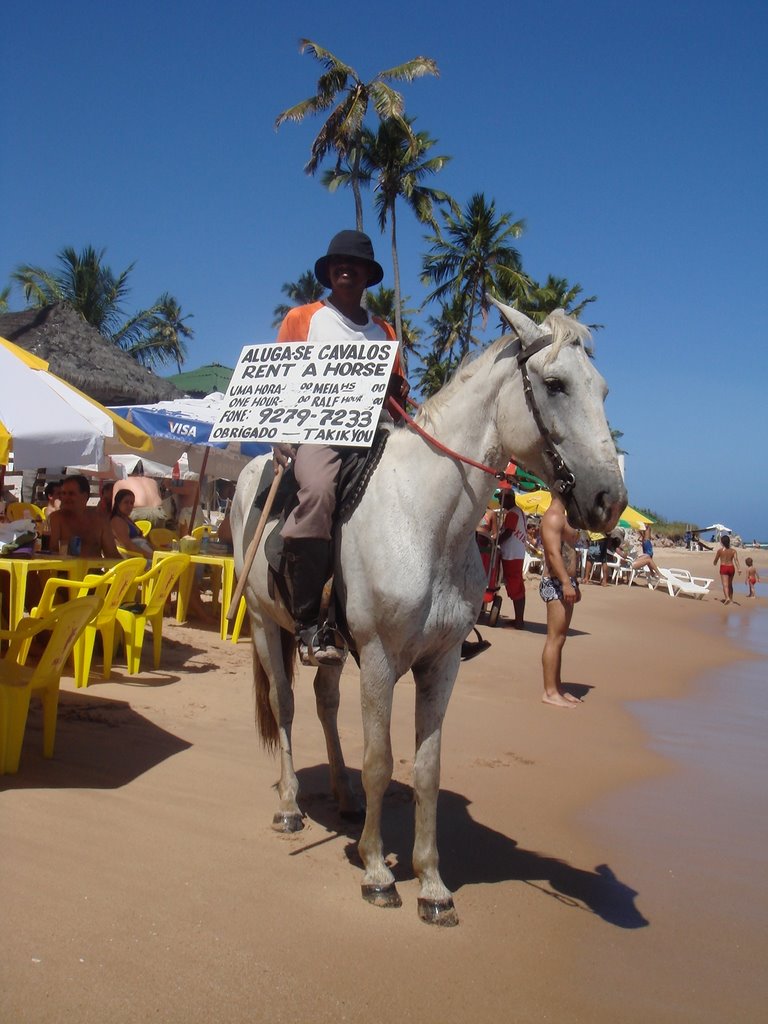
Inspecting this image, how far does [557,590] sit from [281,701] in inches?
164

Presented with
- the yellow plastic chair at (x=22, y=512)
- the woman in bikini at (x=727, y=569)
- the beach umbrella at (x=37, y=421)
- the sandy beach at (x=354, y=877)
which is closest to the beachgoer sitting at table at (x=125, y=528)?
the sandy beach at (x=354, y=877)

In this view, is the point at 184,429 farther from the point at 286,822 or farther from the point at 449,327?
the point at 449,327

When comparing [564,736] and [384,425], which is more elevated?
[384,425]

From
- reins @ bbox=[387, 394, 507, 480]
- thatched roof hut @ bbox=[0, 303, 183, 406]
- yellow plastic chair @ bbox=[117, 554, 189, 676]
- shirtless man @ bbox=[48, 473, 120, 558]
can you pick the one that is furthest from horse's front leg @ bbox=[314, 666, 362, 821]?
thatched roof hut @ bbox=[0, 303, 183, 406]

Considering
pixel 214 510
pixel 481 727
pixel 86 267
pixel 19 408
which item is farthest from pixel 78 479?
pixel 86 267

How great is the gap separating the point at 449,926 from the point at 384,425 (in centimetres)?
230

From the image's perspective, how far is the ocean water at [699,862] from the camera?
3.29 m

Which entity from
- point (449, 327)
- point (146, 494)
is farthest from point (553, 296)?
point (146, 494)

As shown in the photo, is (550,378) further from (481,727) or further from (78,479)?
(78,479)

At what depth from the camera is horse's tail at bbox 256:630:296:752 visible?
16.2 ft

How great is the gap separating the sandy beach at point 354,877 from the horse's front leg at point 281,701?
0.11 metres

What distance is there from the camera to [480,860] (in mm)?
4309

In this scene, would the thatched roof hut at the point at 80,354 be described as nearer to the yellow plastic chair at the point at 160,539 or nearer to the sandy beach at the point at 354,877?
the yellow plastic chair at the point at 160,539

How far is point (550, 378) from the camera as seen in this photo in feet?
11.0
